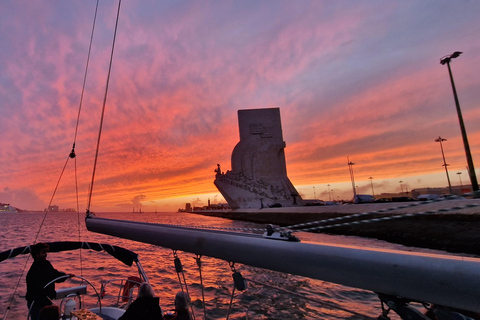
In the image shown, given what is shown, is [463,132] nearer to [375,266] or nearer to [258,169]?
[375,266]

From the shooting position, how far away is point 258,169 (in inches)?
3396

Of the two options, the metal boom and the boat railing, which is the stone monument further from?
the metal boom

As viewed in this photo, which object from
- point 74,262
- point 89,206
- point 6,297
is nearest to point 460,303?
point 89,206

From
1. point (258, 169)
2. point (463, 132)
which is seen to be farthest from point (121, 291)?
point (258, 169)

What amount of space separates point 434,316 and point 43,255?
7351 mm

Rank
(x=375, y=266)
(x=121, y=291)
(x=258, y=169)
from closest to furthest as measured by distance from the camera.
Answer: (x=375, y=266) → (x=121, y=291) → (x=258, y=169)

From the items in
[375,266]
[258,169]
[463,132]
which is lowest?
[375,266]

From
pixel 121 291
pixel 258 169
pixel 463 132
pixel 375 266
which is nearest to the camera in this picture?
pixel 375 266

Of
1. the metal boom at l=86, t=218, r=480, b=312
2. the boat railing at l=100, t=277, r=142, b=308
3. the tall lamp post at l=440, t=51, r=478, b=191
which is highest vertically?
the tall lamp post at l=440, t=51, r=478, b=191

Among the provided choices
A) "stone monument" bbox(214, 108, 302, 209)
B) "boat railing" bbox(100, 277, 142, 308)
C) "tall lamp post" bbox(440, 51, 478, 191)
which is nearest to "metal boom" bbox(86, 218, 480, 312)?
"boat railing" bbox(100, 277, 142, 308)

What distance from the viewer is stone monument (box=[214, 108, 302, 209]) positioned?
8038 cm

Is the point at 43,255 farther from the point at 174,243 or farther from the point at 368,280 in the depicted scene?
the point at 368,280

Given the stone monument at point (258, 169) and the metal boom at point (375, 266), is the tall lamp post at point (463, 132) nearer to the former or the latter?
the metal boom at point (375, 266)

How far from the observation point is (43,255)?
5539mm
